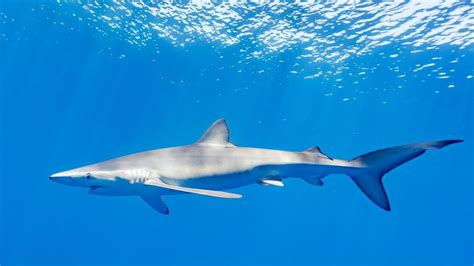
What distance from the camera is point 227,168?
21.6ft

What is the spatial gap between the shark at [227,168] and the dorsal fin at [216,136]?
7cm

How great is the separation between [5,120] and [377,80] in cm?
3479

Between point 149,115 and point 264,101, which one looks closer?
point 264,101

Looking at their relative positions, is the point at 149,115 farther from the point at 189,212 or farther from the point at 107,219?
the point at 107,219

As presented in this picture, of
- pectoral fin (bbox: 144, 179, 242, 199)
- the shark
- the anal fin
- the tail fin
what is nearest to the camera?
pectoral fin (bbox: 144, 179, 242, 199)

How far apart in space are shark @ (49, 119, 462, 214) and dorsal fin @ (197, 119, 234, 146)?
72 mm

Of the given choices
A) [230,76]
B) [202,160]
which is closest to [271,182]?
[202,160]

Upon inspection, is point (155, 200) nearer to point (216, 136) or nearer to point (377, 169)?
point (216, 136)

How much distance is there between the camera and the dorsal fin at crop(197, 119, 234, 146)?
7160 millimetres

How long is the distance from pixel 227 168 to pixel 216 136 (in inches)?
33.5

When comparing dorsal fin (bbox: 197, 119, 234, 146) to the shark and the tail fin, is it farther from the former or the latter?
the tail fin

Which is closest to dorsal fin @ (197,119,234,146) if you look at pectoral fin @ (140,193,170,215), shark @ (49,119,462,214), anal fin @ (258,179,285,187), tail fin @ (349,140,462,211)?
shark @ (49,119,462,214)

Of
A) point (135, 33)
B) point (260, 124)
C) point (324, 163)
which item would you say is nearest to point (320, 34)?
point (135, 33)

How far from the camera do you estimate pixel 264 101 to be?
3197cm
